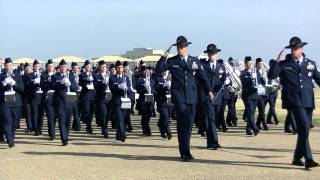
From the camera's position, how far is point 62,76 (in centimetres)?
1416

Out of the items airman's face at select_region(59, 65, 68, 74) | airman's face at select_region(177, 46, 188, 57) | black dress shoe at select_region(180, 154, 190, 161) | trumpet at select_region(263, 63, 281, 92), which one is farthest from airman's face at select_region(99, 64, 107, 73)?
black dress shoe at select_region(180, 154, 190, 161)

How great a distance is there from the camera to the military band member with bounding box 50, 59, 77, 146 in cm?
1381

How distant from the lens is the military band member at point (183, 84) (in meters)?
11.0

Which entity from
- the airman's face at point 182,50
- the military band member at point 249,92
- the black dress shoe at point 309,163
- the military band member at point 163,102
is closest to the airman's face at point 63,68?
the military band member at point 163,102

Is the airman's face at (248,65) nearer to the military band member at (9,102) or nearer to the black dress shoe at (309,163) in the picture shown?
the military band member at (9,102)

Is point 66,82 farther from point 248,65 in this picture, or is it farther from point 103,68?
point 248,65

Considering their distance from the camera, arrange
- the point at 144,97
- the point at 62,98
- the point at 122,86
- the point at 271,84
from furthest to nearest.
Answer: the point at 271,84
the point at 144,97
the point at 122,86
the point at 62,98

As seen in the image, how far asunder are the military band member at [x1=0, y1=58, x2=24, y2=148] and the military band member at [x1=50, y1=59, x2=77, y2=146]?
809 millimetres

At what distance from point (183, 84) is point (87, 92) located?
7.20 meters

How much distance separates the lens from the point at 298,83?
32.7 feet

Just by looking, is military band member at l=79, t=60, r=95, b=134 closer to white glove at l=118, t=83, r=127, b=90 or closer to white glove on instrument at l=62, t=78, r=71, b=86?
white glove at l=118, t=83, r=127, b=90

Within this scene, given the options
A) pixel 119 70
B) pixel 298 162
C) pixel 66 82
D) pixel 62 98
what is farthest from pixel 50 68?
pixel 298 162

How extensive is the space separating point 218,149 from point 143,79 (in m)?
4.65

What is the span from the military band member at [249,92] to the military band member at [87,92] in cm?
454
